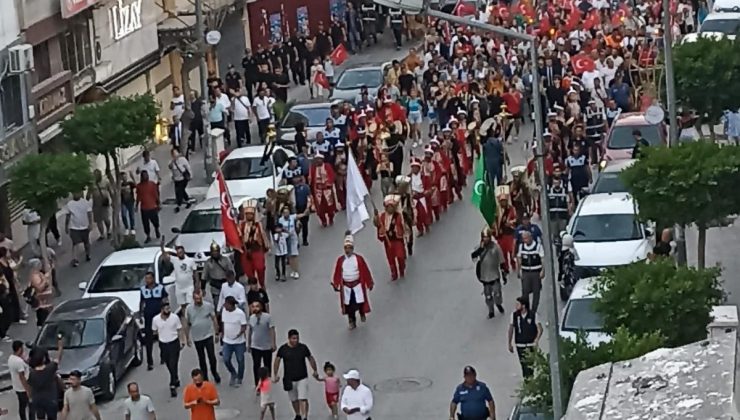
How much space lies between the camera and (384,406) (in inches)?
893

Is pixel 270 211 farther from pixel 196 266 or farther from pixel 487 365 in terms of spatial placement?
pixel 487 365

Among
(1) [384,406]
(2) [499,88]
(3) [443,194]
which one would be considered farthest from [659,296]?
(2) [499,88]

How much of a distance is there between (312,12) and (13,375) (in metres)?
31.3

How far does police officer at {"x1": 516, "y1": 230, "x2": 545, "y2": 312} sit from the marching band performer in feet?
10.7

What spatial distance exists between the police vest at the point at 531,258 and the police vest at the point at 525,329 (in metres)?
2.76

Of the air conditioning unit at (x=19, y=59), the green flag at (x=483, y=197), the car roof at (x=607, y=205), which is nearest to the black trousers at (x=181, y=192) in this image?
the air conditioning unit at (x=19, y=59)

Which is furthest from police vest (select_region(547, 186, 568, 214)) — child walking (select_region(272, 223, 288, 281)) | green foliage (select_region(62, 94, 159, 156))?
green foliage (select_region(62, 94, 159, 156))

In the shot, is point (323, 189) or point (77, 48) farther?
point (77, 48)

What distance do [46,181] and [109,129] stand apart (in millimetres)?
2725

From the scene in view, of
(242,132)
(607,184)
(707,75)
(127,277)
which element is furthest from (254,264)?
(242,132)

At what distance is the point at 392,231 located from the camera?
92.5 feet

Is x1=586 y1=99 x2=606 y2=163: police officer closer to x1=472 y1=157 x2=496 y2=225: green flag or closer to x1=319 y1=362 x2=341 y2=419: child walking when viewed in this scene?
x1=472 y1=157 x2=496 y2=225: green flag

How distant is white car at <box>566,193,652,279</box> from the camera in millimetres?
26094

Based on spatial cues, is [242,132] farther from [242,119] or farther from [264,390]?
[264,390]
